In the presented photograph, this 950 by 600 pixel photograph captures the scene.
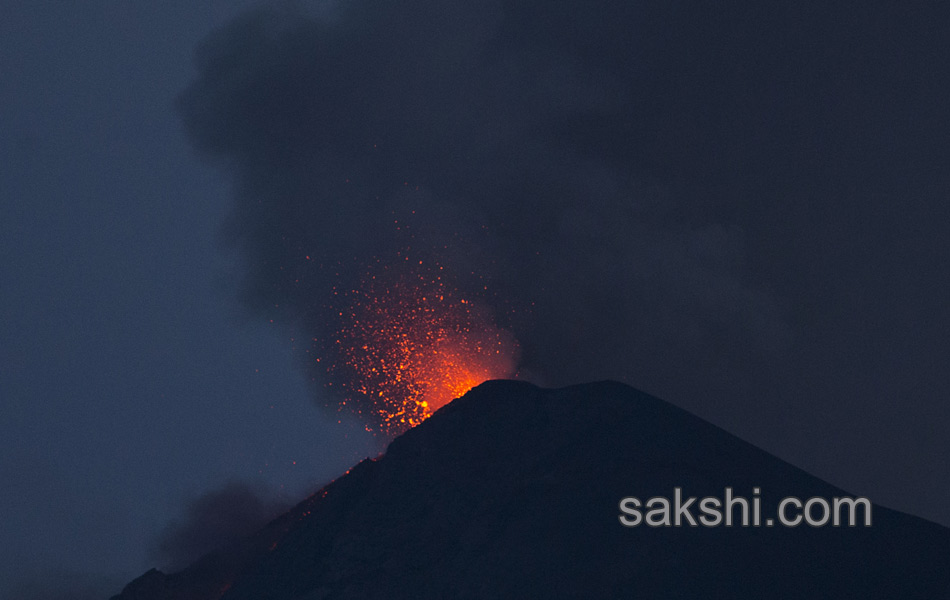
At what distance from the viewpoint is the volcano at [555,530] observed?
26016 millimetres

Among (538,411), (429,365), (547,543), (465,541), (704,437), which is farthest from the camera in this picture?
(429,365)

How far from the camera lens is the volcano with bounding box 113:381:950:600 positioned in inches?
1024

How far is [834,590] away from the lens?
25.1m

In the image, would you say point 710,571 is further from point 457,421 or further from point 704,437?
point 457,421

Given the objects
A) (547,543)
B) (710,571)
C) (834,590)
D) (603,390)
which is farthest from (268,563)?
(834,590)

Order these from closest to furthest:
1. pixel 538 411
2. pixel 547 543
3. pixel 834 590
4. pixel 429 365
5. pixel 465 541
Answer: pixel 834 590
pixel 547 543
pixel 465 541
pixel 538 411
pixel 429 365

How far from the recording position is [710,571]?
25.5 meters

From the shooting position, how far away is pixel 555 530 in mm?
28406

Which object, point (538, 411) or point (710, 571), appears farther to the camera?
point (538, 411)

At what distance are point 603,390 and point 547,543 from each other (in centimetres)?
860

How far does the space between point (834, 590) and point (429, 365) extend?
26643 millimetres

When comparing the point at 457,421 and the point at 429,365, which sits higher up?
the point at 429,365

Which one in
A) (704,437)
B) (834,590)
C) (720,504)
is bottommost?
(834,590)

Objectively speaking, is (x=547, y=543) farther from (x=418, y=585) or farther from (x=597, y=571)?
(x=418, y=585)
